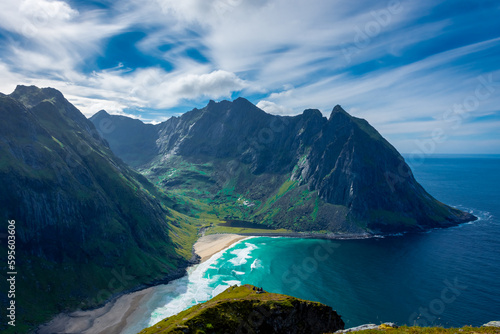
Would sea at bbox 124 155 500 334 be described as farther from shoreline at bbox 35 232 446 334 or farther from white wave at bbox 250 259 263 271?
shoreline at bbox 35 232 446 334

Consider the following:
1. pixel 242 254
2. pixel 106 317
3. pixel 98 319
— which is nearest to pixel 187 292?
pixel 106 317

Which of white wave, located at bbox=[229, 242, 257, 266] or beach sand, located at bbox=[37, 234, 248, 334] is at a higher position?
white wave, located at bbox=[229, 242, 257, 266]
